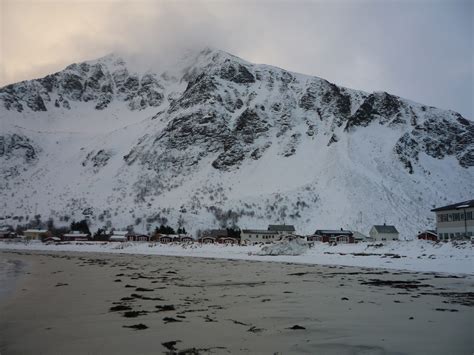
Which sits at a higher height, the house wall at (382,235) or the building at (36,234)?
the house wall at (382,235)

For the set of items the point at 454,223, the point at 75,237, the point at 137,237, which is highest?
the point at 454,223

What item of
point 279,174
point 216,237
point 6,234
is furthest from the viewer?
point 279,174

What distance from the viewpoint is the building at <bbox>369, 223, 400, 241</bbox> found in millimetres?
102125

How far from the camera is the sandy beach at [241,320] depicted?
9125 mm

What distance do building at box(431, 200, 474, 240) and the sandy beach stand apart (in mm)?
41494

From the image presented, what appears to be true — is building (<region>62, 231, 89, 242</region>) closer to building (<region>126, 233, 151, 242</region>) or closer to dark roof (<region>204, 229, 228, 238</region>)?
building (<region>126, 233, 151, 242</region>)

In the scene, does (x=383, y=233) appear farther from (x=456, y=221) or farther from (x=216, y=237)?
(x=456, y=221)

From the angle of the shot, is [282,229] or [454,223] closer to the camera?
[454,223]

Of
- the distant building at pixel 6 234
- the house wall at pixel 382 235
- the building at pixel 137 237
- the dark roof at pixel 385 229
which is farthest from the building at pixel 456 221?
the distant building at pixel 6 234

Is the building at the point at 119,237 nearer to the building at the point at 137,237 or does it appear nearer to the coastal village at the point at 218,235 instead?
the coastal village at the point at 218,235

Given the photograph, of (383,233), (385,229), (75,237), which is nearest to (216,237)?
(383,233)

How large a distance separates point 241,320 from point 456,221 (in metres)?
55.9

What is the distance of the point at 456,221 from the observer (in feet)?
197

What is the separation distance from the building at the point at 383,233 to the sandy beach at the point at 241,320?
280ft
